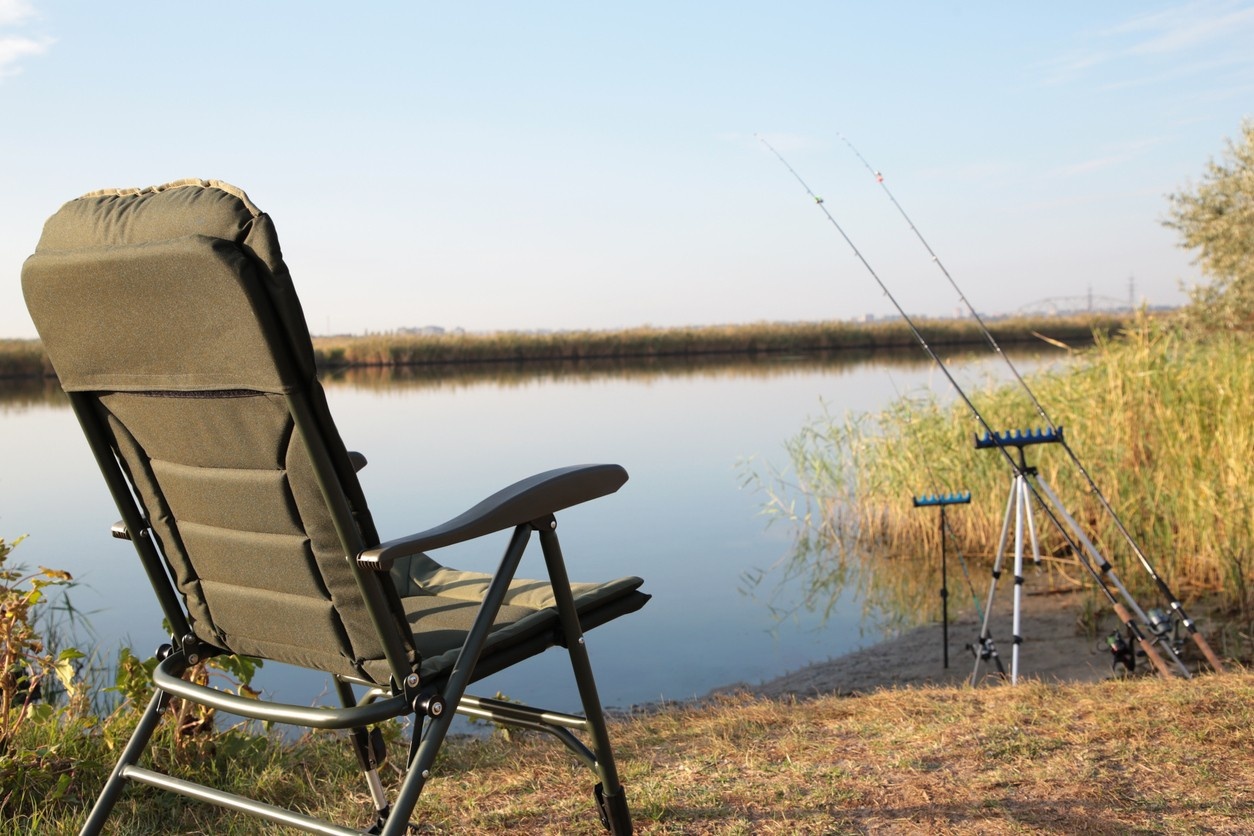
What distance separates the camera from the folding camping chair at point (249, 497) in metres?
1.62

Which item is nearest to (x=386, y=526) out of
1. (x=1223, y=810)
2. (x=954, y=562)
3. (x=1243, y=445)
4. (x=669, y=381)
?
(x=954, y=562)

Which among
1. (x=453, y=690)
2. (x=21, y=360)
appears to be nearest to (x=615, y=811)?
(x=453, y=690)

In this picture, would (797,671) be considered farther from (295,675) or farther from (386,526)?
(386,526)

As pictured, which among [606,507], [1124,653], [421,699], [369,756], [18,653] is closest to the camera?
[421,699]

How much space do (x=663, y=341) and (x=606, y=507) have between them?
33.3 meters

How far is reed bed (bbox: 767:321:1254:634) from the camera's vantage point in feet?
19.7

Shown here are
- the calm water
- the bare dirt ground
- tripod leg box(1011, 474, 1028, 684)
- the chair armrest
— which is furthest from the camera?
the calm water

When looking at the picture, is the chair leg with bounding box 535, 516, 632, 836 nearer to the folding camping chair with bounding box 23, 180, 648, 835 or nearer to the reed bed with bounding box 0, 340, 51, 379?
the folding camping chair with bounding box 23, 180, 648, 835

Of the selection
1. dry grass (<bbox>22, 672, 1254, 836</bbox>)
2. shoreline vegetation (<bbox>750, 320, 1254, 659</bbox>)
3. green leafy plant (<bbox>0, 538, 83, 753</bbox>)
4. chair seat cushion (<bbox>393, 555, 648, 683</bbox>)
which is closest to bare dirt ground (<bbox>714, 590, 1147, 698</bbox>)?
shoreline vegetation (<bbox>750, 320, 1254, 659</bbox>)

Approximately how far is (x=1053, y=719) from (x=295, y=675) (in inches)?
157

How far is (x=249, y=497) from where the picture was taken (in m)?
1.80

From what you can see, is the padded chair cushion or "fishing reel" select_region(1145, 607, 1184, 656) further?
"fishing reel" select_region(1145, 607, 1184, 656)

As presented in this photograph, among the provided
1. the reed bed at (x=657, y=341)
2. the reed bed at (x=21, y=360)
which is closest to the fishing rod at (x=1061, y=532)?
the reed bed at (x=21, y=360)

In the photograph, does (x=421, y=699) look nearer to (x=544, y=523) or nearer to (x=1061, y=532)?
(x=544, y=523)
